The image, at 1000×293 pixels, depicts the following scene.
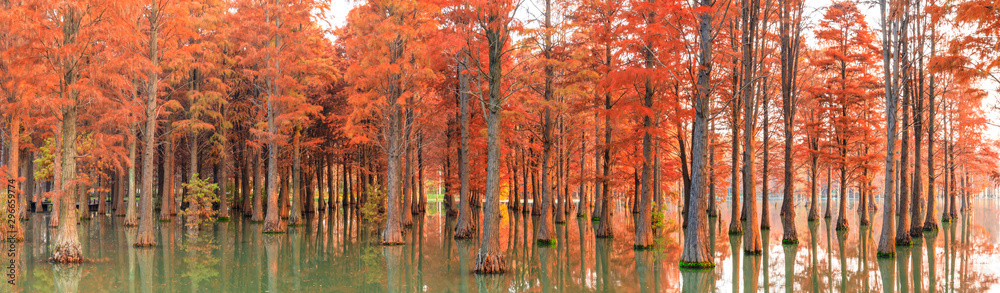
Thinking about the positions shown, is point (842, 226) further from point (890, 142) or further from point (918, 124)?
point (890, 142)

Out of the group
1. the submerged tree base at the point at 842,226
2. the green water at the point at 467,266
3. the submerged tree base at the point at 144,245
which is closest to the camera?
the green water at the point at 467,266

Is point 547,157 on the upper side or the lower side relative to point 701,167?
upper

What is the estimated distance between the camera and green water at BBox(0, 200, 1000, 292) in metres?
12.5

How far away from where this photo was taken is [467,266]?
50.9ft

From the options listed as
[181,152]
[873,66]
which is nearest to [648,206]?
[873,66]

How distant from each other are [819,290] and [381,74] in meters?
14.3

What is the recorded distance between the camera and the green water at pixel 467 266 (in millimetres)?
12547

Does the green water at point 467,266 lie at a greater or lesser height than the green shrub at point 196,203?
lesser

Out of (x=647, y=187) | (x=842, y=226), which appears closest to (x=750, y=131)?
(x=647, y=187)

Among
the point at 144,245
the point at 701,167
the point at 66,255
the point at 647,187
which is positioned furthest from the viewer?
the point at 647,187

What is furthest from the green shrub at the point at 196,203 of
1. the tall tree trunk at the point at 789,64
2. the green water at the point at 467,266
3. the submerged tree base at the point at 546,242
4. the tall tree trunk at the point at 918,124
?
the tall tree trunk at the point at 918,124

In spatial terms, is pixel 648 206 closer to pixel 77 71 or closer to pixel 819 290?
pixel 819 290

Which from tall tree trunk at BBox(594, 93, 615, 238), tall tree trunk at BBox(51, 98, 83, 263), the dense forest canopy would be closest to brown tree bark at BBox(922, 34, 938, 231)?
the dense forest canopy

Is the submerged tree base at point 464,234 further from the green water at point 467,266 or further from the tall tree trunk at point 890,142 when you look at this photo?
the tall tree trunk at point 890,142
